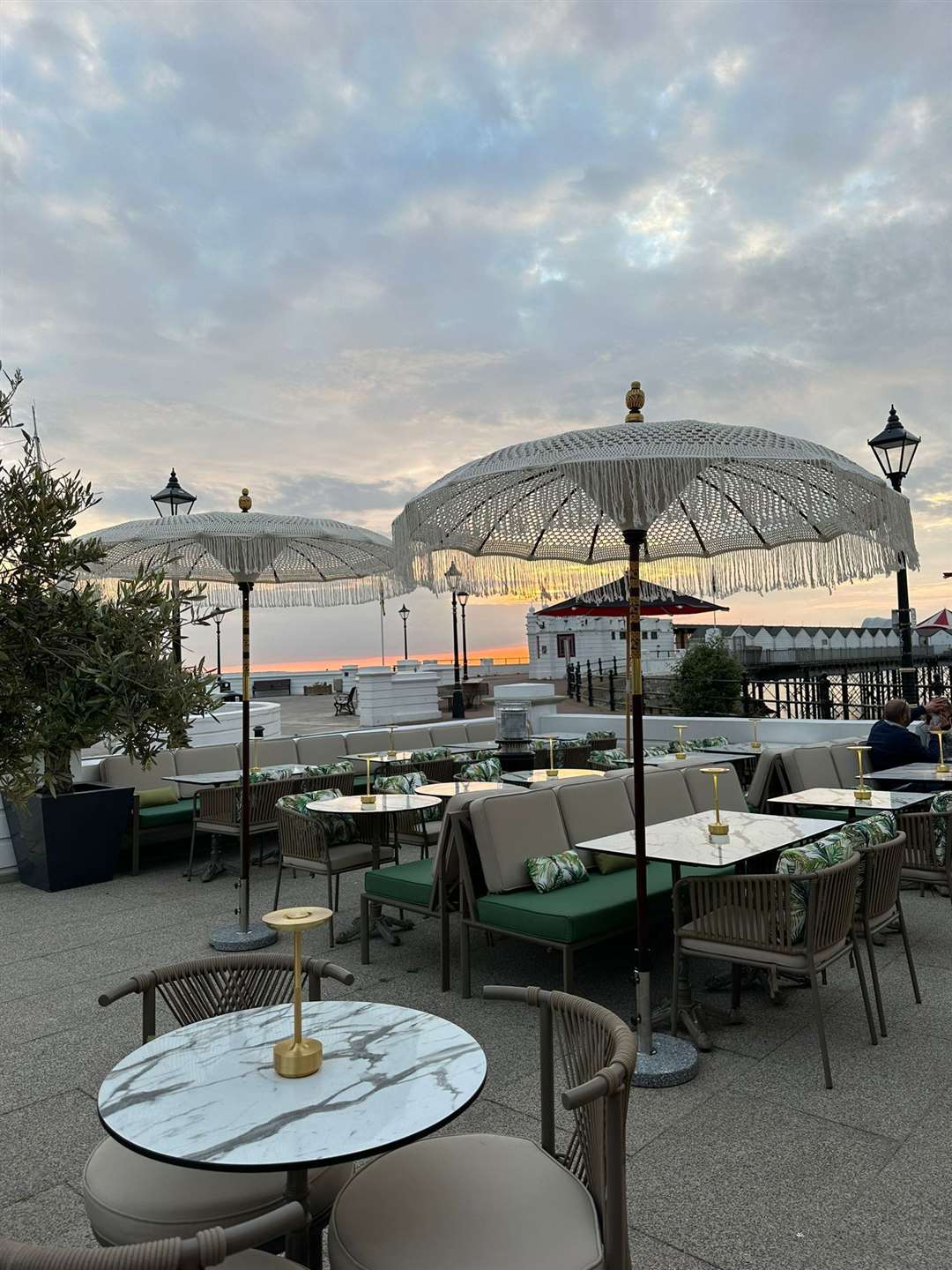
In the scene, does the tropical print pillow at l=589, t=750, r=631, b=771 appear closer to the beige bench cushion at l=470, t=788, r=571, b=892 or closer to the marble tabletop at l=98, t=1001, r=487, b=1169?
the beige bench cushion at l=470, t=788, r=571, b=892

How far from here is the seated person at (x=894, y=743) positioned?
7.84 meters

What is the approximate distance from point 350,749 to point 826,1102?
8.81m

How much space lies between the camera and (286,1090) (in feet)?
6.46

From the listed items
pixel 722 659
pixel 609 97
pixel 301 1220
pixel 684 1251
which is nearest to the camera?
pixel 301 1220

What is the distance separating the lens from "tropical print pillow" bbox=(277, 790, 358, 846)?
629cm

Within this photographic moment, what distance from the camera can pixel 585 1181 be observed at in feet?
6.79

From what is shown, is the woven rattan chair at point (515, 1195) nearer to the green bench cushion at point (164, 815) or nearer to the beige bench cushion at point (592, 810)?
the beige bench cushion at point (592, 810)

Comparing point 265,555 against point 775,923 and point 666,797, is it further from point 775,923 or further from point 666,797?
point 775,923

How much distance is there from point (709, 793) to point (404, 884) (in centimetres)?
286

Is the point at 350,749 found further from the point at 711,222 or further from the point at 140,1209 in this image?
the point at 140,1209

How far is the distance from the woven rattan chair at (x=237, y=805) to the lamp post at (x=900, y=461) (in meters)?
7.04

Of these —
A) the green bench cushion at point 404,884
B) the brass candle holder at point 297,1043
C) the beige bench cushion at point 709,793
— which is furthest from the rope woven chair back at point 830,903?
the beige bench cushion at point 709,793

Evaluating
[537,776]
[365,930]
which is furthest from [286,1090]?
[537,776]

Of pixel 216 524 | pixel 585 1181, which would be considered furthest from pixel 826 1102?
pixel 216 524
